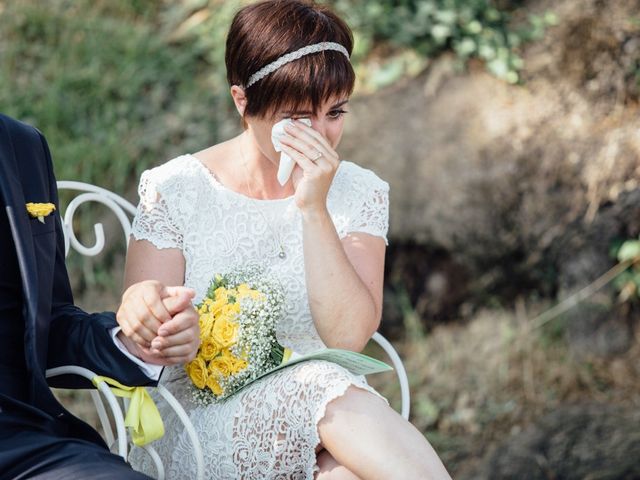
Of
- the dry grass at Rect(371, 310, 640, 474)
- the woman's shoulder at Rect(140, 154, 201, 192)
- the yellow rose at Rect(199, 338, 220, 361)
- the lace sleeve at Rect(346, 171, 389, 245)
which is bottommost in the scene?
the dry grass at Rect(371, 310, 640, 474)

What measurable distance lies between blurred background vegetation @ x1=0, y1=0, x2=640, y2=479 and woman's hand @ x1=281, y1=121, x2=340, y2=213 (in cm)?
223

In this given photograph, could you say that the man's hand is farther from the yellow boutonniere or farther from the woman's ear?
the woman's ear

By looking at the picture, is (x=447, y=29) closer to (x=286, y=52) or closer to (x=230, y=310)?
(x=286, y=52)

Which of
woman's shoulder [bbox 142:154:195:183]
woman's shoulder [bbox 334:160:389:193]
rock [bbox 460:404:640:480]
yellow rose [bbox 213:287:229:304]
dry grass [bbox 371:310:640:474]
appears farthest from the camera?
dry grass [bbox 371:310:640:474]

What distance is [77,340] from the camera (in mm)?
2596

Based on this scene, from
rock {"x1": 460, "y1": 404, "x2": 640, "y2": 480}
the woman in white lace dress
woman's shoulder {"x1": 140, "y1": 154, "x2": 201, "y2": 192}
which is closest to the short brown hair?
the woman in white lace dress

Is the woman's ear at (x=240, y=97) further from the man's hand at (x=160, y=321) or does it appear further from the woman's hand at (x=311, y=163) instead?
the man's hand at (x=160, y=321)

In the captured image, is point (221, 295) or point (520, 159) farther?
point (520, 159)

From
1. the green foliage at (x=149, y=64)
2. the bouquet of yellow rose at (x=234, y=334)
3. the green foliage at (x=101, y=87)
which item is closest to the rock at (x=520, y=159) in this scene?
the green foliage at (x=149, y=64)

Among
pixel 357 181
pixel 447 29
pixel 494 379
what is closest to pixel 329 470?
pixel 357 181

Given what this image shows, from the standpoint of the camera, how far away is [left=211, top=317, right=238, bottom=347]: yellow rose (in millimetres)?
2592

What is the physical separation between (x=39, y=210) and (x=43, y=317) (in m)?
0.28

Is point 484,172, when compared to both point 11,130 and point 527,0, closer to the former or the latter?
point 527,0

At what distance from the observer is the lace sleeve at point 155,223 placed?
296cm
